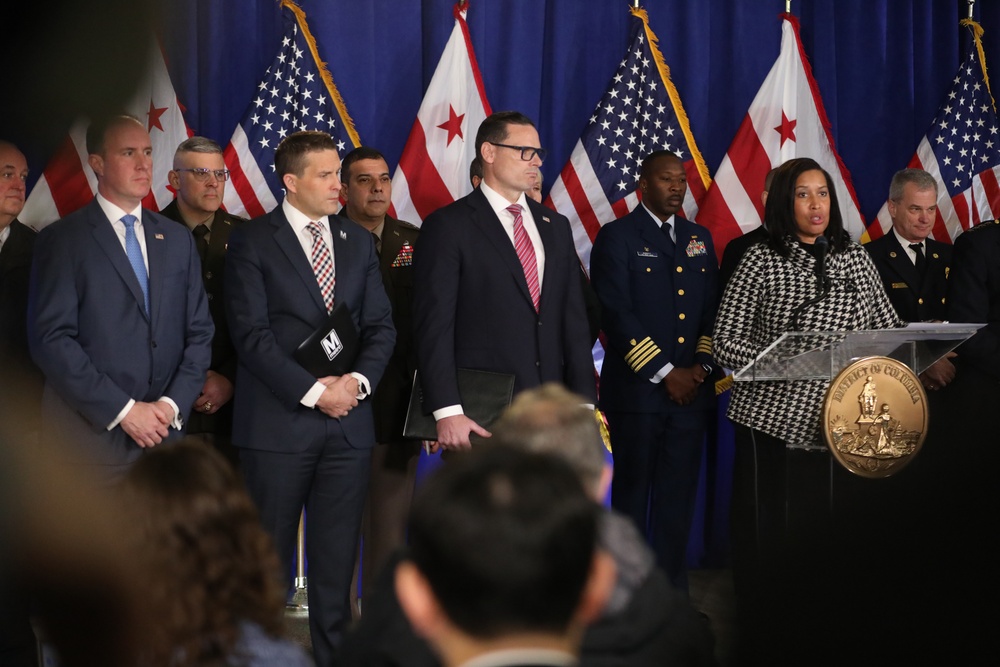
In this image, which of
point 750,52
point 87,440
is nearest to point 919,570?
point 87,440

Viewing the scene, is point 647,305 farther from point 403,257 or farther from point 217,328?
point 217,328

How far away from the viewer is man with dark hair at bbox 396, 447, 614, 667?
33.5 inches

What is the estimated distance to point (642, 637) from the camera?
5.12 feet

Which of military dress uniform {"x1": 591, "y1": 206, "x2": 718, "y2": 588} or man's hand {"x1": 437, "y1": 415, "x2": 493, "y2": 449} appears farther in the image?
military dress uniform {"x1": 591, "y1": 206, "x2": 718, "y2": 588}

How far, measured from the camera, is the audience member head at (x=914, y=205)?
16.7 ft

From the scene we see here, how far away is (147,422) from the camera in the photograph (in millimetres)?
3262

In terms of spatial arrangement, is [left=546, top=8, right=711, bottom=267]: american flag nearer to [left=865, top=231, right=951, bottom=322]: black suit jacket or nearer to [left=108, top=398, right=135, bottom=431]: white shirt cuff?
[left=865, top=231, right=951, bottom=322]: black suit jacket

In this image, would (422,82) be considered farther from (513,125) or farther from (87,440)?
(87,440)

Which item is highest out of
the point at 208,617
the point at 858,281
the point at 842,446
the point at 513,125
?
the point at 513,125

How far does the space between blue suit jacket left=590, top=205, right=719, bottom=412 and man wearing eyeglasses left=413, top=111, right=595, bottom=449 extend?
691 mm

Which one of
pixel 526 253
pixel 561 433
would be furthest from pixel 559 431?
pixel 526 253

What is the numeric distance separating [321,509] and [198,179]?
1.30m

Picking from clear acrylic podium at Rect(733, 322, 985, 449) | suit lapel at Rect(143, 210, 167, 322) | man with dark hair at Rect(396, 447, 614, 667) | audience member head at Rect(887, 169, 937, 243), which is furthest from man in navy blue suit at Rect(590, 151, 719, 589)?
man with dark hair at Rect(396, 447, 614, 667)

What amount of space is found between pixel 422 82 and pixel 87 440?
261 centimetres
